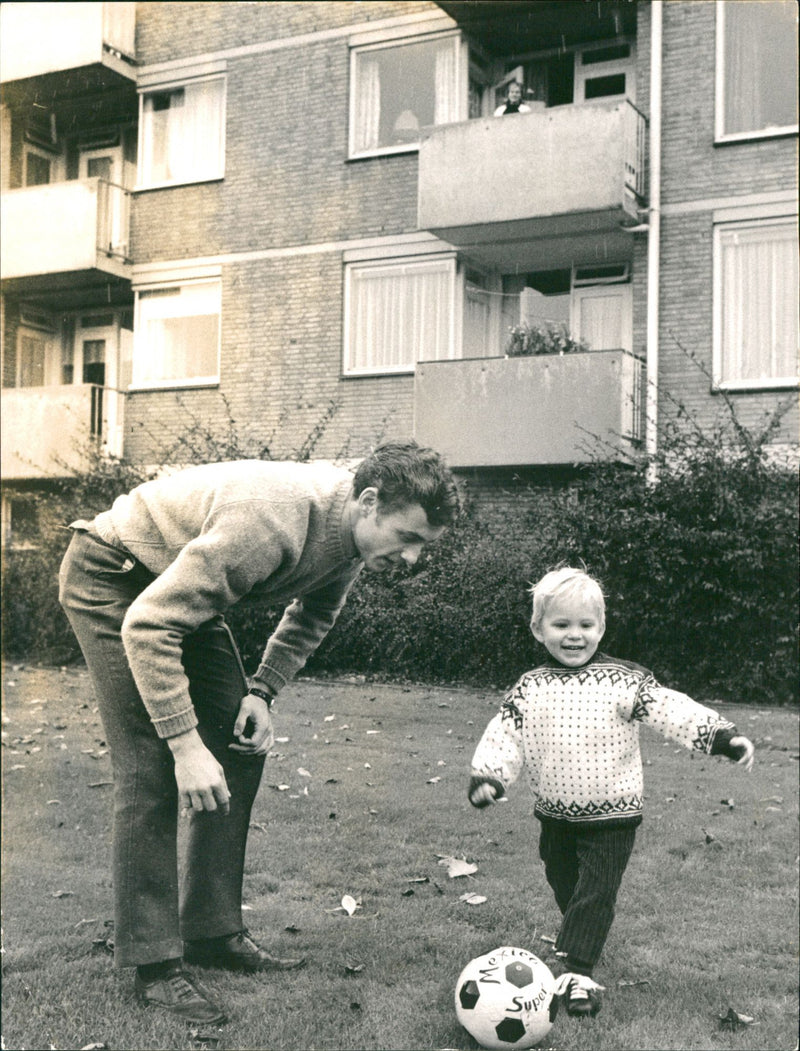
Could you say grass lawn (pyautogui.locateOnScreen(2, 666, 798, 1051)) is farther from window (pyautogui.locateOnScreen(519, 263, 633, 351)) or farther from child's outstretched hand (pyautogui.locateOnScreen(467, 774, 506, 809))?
window (pyautogui.locateOnScreen(519, 263, 633, 351))

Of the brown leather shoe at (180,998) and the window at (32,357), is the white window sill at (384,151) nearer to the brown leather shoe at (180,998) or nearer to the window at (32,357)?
the window at (32,357)

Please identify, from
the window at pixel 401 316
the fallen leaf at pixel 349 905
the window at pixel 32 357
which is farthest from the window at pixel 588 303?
the fallen leaf at pixel 349 905

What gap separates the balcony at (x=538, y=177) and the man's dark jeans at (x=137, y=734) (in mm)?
10891

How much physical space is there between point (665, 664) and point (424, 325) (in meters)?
7.80

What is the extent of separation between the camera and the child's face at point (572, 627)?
11.1 feet

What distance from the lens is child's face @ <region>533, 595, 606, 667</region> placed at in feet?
11.1

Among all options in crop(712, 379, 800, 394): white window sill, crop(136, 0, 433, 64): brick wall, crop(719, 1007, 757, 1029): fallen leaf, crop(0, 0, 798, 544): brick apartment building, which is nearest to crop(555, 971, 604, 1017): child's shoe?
crop(719, 1007, 757, 1029): fallen leaf

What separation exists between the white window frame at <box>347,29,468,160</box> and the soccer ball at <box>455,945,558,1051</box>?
42.3 feet

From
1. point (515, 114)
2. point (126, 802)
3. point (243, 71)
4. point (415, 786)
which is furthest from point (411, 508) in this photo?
point (515, 114)

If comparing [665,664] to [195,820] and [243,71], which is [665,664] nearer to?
[195,820]

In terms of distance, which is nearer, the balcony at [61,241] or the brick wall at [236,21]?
the balcony at [61,241]

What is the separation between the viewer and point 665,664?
796 cm

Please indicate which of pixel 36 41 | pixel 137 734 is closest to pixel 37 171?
pixel 36 41

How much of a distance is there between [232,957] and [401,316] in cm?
1193
